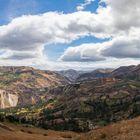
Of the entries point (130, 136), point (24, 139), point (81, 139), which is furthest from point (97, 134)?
point (24, 139)

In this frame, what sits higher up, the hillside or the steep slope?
the steep slope

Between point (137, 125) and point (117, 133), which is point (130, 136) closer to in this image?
point (117, 133)

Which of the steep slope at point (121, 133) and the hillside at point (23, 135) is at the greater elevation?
the steep slope at point (121, 133)

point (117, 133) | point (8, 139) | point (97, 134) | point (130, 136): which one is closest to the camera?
point (130, 136)

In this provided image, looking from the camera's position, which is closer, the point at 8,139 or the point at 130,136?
the point at 130,136

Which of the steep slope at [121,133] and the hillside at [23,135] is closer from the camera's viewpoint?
the steep slope at [121,133]

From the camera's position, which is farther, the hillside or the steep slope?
the hillside

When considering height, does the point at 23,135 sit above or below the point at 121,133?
below

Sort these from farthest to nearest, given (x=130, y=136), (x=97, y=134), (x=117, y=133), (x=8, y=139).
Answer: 1. (x=8, y=139)
2. (x=97, y=134)
3. (x=117, y=133)
4. (x=130, y=136)

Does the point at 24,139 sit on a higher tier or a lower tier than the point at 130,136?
lower

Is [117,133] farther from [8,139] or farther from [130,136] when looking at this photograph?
[8,139]

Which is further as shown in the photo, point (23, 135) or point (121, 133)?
point (23, 135)
